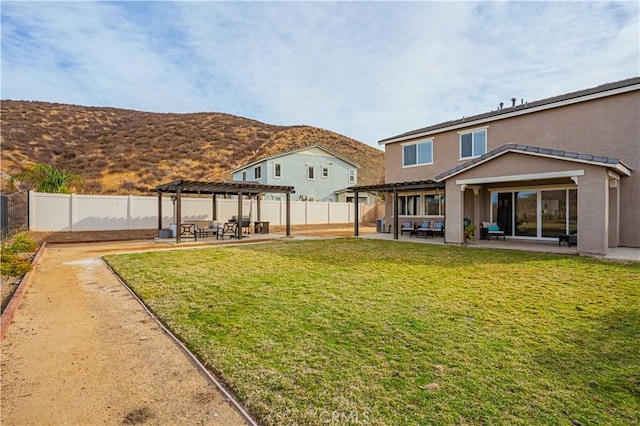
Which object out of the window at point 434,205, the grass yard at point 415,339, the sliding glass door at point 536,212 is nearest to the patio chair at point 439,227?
the window at point 434,205

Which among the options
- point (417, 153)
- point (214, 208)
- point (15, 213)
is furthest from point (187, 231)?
point (417, 153)

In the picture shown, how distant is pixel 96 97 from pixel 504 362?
2807 inches

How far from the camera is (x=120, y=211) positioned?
18078 mm

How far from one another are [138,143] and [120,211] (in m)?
33.1

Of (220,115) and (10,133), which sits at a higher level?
(220,115)

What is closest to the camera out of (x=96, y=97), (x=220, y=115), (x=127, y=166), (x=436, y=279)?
(x=436, y=279)

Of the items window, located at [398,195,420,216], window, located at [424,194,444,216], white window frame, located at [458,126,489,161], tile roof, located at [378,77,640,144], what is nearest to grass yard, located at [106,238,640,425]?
tile roof, located at [378,77,640,144]

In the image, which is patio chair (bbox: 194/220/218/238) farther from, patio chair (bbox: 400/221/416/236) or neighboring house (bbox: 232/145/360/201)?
neighboring house (bbox: 232/145/360/201)

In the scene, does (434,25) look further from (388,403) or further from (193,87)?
(193,87)

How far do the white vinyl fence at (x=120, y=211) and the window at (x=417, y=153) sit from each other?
8787 millimetres

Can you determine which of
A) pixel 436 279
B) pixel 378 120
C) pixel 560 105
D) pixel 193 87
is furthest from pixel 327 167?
pixel 436 279

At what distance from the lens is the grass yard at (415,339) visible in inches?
116

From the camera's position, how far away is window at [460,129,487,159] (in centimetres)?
1670

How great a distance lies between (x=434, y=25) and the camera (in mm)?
14148
